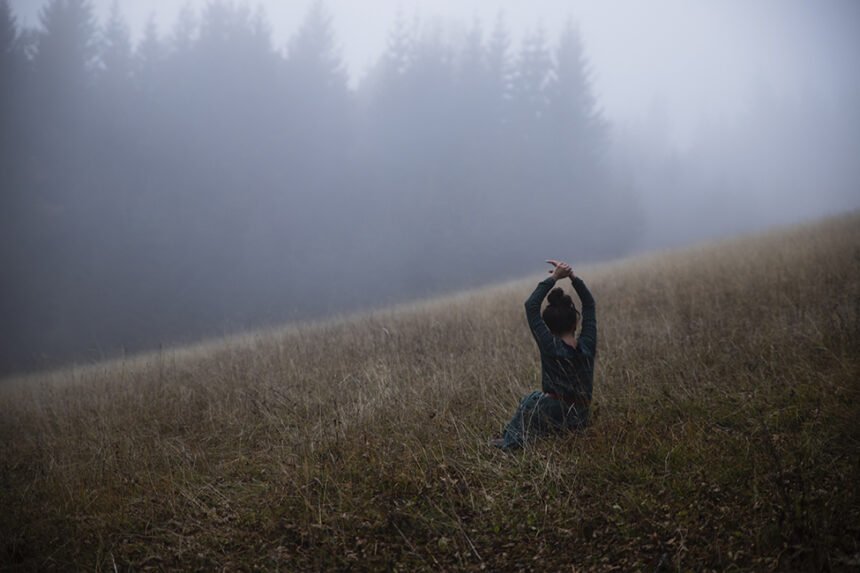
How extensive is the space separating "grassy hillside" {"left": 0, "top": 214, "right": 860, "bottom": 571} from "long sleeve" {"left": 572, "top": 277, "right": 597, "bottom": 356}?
2.09 ft

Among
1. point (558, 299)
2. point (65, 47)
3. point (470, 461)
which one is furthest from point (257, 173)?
point (470, 461)

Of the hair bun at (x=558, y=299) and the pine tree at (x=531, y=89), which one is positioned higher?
the pine tree at (x=531, y=89)

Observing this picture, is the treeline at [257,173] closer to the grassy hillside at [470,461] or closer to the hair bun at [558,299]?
the grassy hillside at [470,461]

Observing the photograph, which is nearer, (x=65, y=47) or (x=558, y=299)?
(x=558, y=299)

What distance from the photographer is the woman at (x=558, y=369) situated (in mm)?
3225

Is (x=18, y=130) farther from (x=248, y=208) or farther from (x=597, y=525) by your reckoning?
(x=597, y=525)

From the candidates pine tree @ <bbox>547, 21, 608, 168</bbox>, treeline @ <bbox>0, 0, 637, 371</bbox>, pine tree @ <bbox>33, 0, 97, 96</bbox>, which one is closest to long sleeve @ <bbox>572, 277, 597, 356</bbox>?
A: treeline @ <bbox>0, 0, 637, 371</bbox>

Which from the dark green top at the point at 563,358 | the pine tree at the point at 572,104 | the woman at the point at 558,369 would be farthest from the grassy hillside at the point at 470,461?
the pine tree at the point at 572,104

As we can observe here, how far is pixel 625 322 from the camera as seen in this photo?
6.23 metres

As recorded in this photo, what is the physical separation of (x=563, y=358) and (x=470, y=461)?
3.41 feet

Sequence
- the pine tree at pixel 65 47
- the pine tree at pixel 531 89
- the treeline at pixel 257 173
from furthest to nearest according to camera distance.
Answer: the pine tree at pixel 531 89
the pine tree at pixel 65 47
the treeline at pixel 257 173

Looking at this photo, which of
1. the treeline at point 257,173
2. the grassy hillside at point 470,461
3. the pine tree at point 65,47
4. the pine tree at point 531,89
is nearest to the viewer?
the grassy hillside at point 470,461

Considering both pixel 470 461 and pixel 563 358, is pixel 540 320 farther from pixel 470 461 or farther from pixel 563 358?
pixel 470 461

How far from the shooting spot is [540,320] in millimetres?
3277
